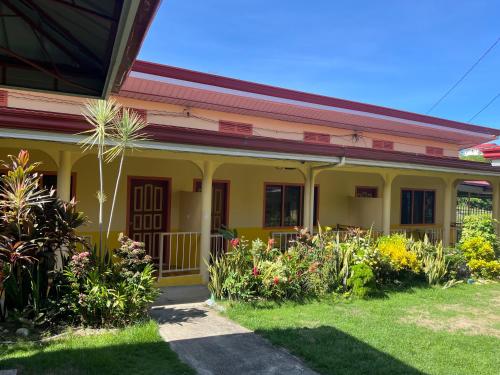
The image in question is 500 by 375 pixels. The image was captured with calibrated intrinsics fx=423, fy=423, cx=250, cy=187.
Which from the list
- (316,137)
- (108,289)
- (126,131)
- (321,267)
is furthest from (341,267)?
(316,137)

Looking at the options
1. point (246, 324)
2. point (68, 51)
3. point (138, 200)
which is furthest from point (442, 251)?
point (68, 51)

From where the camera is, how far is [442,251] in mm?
10328

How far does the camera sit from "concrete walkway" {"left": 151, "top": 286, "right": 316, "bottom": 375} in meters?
4.87

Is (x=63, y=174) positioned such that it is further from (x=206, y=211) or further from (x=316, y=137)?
(x=316, y=137)

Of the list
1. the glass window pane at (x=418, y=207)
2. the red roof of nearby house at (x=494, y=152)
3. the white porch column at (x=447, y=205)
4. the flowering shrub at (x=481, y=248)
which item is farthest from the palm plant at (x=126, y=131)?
the red roof of nearby house at (x=494, y=152)

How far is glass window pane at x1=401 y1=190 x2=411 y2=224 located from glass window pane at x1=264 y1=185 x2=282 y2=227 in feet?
18.1

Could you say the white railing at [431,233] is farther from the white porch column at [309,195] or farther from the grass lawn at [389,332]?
the grass lawn at [389,332]

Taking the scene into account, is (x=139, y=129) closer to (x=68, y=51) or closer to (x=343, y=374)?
(x=68, y=51)

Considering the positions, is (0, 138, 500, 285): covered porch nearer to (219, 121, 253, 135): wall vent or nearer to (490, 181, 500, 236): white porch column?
(490, 181, 500, 236): white porch column

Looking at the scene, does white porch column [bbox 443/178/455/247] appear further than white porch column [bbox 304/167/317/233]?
Yes

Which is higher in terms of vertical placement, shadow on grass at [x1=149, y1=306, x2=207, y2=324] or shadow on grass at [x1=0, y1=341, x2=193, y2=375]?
shadow on grass at [x1=0, y1=341, x2=193, y2=375]

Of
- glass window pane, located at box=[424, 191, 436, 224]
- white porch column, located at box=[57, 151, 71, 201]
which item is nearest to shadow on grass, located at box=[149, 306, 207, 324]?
white porch column, located at box=[57, 151, 71, 201]

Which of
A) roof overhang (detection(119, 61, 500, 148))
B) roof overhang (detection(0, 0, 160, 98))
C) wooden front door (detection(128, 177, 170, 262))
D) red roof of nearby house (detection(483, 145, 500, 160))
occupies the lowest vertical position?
wooden front door (detection(128, 177, 170, 262))

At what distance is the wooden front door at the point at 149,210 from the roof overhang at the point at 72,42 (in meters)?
5.49
